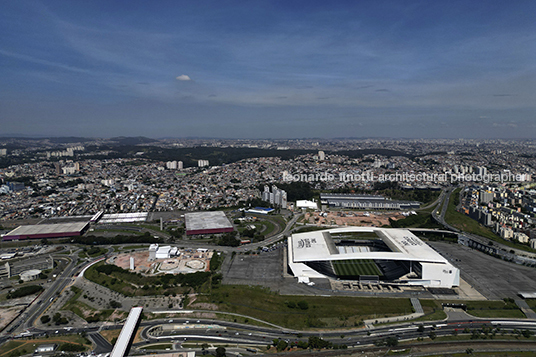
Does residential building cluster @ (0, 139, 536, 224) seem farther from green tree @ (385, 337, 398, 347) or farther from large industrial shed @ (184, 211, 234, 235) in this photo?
green tree @ (385, 337, 398, 347)

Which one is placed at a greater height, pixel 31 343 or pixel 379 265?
pixel 379 265

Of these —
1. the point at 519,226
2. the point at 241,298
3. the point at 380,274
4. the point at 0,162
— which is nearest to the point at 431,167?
the point at 519,226

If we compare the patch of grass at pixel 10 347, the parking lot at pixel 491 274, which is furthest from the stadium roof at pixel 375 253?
the patch of grass at pixel 10 347

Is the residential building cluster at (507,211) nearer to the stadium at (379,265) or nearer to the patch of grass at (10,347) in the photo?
the stadium at (379,265)

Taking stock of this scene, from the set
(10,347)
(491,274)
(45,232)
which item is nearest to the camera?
(10,347)

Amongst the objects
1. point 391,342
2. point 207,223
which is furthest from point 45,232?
point 391,342

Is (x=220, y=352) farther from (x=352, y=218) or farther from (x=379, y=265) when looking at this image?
(x=352, y=218)
